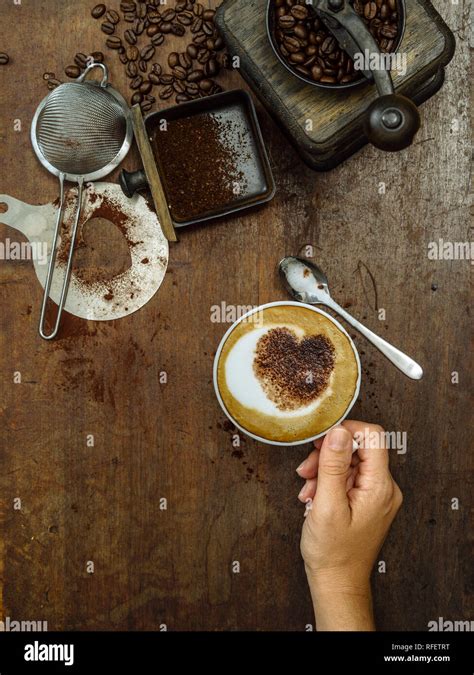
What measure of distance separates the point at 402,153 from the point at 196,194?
0.44m

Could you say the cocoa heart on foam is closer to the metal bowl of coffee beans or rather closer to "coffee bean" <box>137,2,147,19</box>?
the metal bowl of coffee beans

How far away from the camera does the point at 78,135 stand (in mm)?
1247

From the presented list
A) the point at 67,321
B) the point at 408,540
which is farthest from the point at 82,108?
the point at 408,540

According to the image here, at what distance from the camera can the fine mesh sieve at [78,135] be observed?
4.09 feet

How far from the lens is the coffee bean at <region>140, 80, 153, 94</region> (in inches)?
49.9

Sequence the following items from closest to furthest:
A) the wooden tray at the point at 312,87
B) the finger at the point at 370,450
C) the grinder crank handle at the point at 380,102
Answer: the grinder crank handle at the point at 380,102 → the wooden tray at the point at 312,87 → the finger at the point at 370,450

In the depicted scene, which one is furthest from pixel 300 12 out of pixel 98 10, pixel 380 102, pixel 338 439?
pixel 338 439

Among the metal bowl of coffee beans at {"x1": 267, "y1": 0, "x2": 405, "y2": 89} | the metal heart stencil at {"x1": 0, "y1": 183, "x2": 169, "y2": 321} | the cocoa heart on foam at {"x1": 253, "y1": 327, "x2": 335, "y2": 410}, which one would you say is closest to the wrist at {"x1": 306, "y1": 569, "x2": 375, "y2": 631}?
the cocoa heart on foam at {"x1": 253, "y1": 327, "x2": 335, "y2": 410}

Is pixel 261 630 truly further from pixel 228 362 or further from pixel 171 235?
pixel 171 235

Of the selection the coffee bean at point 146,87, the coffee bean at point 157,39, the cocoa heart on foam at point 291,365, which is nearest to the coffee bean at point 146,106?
the coffee bean at point 146,87

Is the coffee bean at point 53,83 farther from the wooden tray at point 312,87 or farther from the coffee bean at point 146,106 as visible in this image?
the wooden tray at point 312,87

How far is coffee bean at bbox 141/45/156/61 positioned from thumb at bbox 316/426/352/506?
2.79 ft

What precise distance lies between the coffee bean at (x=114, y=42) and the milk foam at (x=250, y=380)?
665 millimetres

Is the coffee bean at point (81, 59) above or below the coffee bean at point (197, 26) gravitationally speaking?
below
